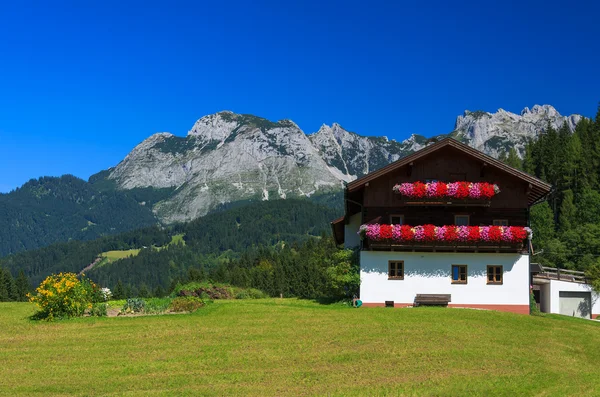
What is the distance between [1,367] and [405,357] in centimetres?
1308

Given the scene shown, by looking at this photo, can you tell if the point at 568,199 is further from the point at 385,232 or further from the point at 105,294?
the point at 105,294

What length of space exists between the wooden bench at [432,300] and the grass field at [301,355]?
365cm

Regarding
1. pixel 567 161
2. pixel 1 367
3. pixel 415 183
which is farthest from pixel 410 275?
pixel 567 161

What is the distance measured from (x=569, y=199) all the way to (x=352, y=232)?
5638 cm

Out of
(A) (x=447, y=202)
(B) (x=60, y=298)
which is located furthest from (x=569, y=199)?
(B) (x=60, y=298)

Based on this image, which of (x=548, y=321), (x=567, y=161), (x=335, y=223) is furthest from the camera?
(x=567, y=161)

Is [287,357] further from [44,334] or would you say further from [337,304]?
[337,304]

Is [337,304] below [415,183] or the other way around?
below

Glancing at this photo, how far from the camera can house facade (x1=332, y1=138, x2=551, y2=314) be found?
34219 millimetres

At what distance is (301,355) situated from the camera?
20984 millimetres

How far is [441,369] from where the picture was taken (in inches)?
755

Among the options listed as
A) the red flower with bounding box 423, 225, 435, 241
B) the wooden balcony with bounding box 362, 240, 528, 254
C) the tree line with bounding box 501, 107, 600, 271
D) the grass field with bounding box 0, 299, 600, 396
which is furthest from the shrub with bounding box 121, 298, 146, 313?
the tree line with bounding box 501, 107, 600, 271

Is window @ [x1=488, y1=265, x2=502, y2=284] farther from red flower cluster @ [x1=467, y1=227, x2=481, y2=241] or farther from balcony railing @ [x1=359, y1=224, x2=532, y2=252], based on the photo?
red flower cluster @ [x1=467, y1=227, x2=481, y2=241]

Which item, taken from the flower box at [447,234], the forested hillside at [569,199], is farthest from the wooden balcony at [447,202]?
the forested hillside at [569,199]
